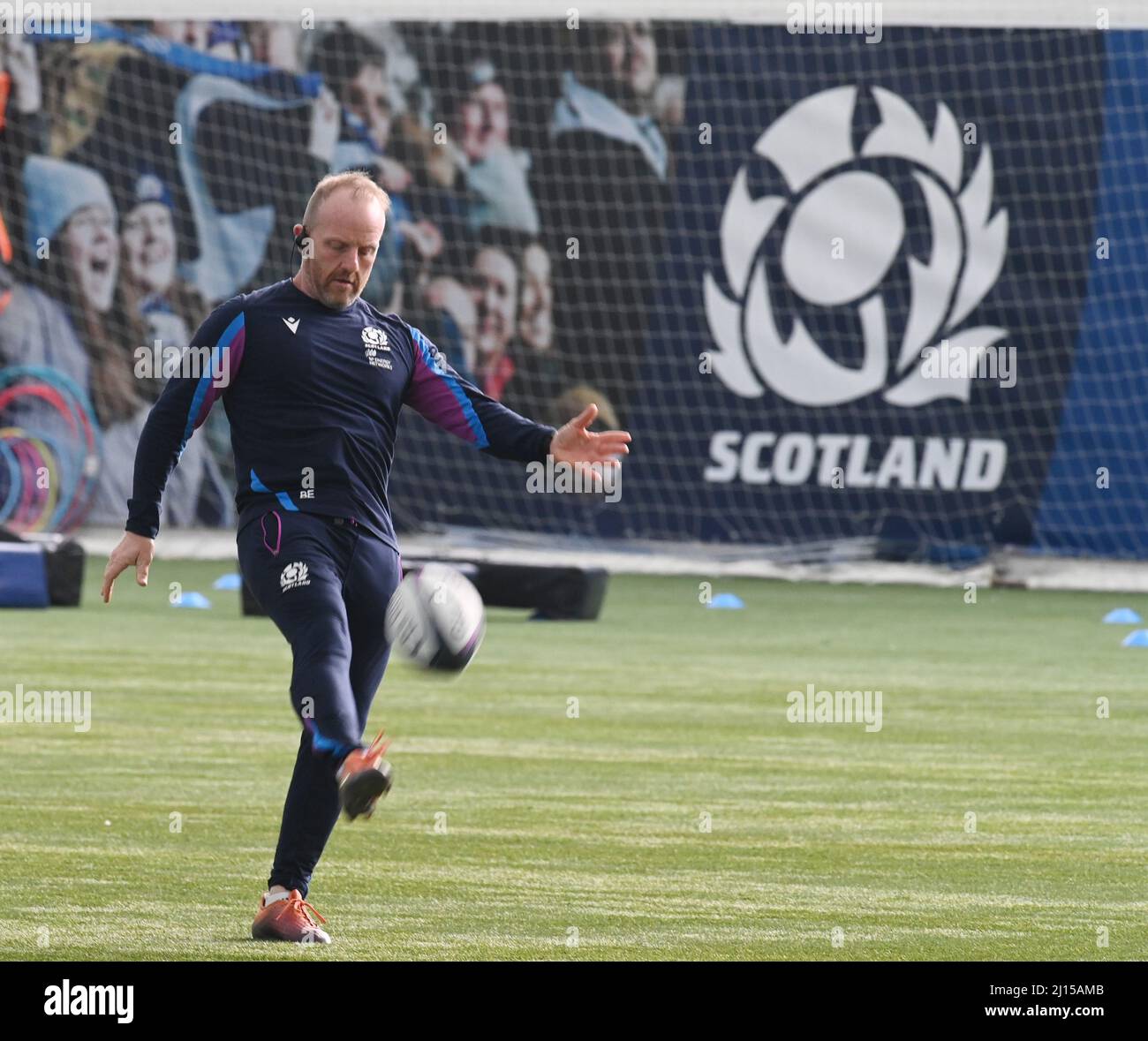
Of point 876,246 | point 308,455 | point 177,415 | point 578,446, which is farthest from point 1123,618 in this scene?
point 177,415

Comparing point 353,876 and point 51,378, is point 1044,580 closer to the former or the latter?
point 51,378

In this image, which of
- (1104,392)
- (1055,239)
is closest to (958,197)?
(1055,239)

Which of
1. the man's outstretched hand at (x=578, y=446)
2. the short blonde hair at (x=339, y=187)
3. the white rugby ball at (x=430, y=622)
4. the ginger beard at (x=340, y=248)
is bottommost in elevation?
the white rugby ball at (x=430, y=622)

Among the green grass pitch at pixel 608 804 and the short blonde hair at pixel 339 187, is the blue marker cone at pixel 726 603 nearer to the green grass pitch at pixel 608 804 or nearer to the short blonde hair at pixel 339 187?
the green grass pitch at pixel 608 804

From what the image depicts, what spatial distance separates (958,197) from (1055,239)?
1113 millimetres

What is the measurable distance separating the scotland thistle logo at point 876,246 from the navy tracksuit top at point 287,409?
18412mm

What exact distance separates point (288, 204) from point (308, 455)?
66.8ft

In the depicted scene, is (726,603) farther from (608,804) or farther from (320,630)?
(320,630)

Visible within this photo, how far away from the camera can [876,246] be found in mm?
23844

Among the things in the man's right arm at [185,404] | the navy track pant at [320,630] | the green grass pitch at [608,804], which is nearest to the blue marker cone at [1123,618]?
the green grass pitch at [608,804]

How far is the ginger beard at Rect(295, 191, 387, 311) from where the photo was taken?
5.69 meters

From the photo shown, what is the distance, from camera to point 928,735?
1122cm

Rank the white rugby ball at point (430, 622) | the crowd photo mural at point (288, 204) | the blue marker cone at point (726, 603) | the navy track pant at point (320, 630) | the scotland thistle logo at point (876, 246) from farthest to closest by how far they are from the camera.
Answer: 1. the crowd photo mural at point (288, 204)
2. the scotland thistle logo at point (876, 246)
3. the blue marker cone at point (726, 603)
4. the white rugby ball at point (430, 622)
5. the navy track pant at point (320, 630)

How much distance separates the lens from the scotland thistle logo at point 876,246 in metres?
23.8
